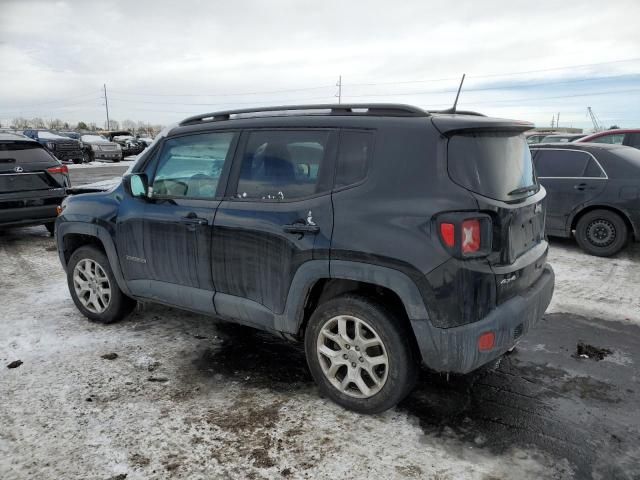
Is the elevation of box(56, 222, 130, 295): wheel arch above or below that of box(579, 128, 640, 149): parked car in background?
below

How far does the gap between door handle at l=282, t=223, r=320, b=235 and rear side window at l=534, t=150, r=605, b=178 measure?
5716mm

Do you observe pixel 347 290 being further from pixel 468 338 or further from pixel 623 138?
pixel 623 138

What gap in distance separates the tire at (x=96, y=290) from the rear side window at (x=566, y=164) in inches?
242

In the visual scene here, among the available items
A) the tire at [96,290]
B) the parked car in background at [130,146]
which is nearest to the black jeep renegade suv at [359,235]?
the tire at [96,290]

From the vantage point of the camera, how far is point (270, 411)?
3152mm

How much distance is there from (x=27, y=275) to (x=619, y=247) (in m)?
7.81

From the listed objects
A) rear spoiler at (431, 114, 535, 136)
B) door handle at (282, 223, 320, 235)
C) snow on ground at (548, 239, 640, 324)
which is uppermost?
A: rear spoiler at (431, 114, 535, 136)

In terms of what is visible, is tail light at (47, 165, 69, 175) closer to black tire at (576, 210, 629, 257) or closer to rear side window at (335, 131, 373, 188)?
rear side window at (335, 131, 373, 188)

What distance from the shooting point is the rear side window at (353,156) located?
2.98 m

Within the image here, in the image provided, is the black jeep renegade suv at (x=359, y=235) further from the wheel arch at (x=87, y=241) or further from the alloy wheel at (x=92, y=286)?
the alloy wheel at (x=92, y=286)

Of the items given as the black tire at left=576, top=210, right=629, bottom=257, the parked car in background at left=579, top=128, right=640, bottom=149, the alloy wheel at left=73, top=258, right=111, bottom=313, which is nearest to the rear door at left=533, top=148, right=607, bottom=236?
the black tire at left=576, top=210, right=629, bottom=257

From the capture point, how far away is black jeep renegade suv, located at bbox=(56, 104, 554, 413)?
8.93ft

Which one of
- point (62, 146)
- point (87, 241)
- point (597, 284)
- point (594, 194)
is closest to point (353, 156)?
point (87, 241)

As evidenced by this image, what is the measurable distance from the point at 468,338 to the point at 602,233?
5406 mm
